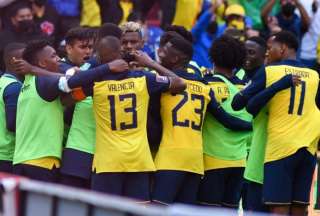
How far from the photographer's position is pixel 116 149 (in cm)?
823

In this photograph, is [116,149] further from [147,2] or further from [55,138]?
[147,2]

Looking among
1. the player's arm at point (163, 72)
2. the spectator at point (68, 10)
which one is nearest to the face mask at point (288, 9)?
the spectator at point (68, 10)

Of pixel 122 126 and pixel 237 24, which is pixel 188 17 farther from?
pixel 122 126

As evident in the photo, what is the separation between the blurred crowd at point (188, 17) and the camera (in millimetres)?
13991

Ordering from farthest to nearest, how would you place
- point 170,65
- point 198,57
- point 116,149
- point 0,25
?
1. point 198,57
2. point 0,25
3. point 170,65
4. point 116,149

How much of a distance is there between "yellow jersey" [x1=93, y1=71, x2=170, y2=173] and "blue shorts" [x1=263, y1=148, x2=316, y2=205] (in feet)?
3.48

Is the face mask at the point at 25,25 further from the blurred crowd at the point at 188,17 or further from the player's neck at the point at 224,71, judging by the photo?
the player's neck at the point at 224,71

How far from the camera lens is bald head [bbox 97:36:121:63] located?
27.5 ft

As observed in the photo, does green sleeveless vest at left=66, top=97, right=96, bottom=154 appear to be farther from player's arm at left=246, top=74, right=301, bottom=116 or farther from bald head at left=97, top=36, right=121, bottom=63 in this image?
player's arm at left=246, top=74, right=301, bottom=116

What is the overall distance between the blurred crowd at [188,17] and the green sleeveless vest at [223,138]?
4.63 metres

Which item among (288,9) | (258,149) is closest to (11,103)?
(258,149)

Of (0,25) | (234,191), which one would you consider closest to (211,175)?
(234,191)

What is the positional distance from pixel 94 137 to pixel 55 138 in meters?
0.36

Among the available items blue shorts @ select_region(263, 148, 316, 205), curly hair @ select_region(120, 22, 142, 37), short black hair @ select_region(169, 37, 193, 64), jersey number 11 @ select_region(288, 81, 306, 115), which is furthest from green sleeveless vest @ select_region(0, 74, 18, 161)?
jersey number 11 @ select_region(288, 81, 306, 115)
